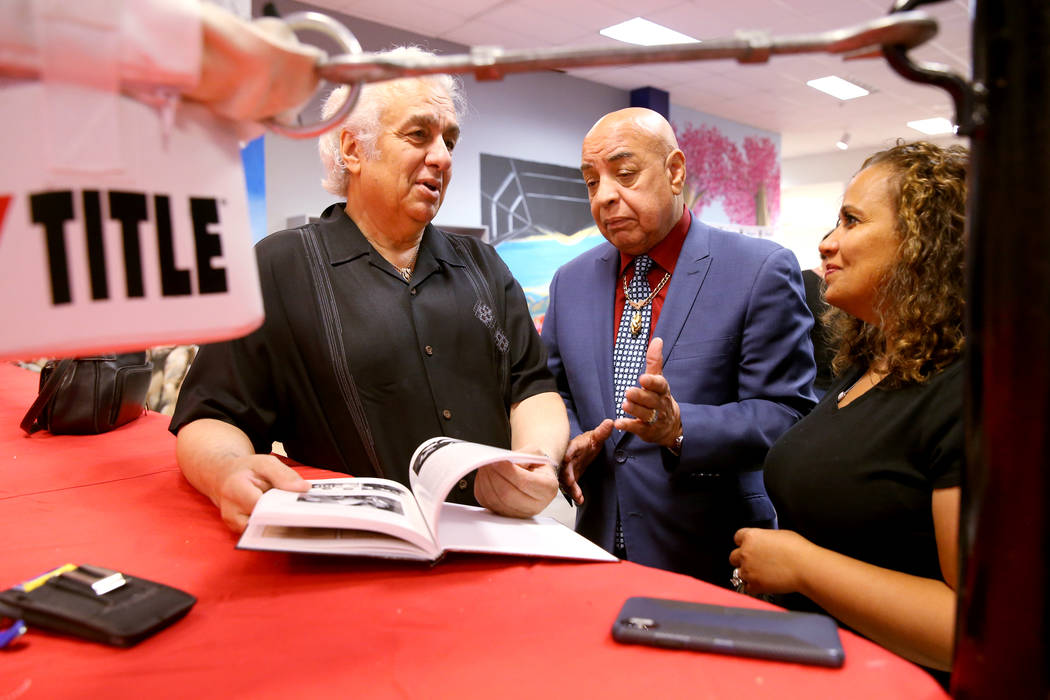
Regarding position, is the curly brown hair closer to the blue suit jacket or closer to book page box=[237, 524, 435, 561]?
the blue suit jacket

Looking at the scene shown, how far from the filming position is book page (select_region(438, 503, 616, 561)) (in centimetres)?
85

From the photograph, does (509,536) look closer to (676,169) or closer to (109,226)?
(109,226)

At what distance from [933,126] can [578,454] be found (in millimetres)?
10925

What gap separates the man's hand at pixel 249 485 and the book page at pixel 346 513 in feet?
0.06

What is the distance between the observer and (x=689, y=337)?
1.70 metres

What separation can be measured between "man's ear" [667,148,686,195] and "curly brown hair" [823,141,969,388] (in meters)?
0.70

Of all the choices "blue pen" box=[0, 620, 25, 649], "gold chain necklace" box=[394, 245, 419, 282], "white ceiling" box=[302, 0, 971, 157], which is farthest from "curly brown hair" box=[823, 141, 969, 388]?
"white ceiling" box=[302, 0, 971, 157]

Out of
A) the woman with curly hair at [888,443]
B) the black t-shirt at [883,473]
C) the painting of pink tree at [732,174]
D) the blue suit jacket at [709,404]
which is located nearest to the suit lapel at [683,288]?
the blue suit jacket at [709,404]

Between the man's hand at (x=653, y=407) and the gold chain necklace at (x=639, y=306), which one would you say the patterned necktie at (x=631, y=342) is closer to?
the gold chain necklace at (x=639, y=306)

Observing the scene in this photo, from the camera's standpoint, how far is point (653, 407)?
4.53 feet

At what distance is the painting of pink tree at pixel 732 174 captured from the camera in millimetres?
8531

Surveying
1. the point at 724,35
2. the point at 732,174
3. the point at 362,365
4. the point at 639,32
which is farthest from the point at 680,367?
the point at 732,174

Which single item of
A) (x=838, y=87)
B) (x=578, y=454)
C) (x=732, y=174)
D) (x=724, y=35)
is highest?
(x=838, y=87)

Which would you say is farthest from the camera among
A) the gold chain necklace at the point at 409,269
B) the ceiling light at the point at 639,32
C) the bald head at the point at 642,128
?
the ceiling light at the point at 639,32
